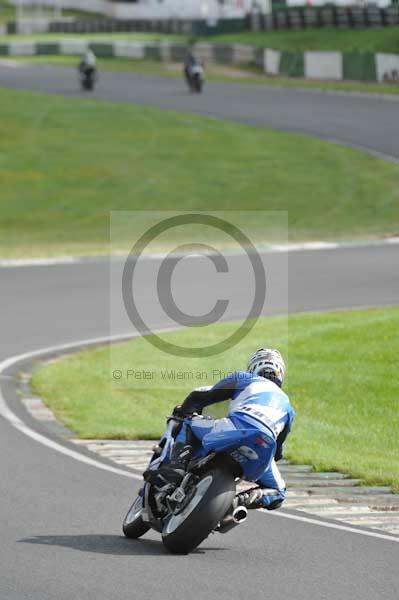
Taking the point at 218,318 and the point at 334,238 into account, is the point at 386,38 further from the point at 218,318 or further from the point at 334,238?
the point at 218,318

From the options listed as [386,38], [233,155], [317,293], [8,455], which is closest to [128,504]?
[8,455]

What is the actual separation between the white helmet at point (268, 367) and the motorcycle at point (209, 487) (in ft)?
1.48

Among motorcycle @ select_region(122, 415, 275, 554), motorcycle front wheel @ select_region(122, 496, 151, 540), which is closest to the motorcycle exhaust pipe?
motorcycle @ select_region(122, 415, 275, 554)

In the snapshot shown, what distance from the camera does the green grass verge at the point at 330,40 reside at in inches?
2446

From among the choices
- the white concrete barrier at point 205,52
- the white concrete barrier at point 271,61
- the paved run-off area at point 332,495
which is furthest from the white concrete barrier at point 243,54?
the paved run-off area at point 332,495

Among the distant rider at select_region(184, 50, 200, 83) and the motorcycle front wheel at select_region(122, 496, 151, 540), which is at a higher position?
the distant rider at select_region(184, 50, 200, 83)

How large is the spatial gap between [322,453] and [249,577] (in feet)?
15.0

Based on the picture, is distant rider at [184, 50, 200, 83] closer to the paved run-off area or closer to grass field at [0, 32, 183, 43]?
grass field at [0, 32, 183, 43]

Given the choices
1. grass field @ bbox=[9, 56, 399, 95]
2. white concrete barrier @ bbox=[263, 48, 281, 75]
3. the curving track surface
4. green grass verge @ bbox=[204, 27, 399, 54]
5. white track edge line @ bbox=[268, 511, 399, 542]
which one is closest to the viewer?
the curving track surface

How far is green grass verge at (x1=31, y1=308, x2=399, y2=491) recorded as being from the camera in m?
13.6

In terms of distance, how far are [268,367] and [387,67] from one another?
49813 millimetres

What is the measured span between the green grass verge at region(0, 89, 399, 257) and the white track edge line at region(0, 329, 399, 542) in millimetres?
10457

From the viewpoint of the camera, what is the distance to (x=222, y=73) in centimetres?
7075

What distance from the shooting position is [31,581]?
843 centimetres
